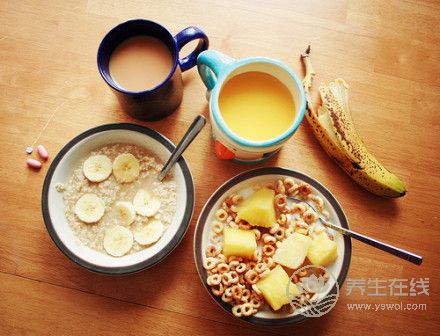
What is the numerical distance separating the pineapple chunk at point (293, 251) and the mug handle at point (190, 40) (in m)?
0.42

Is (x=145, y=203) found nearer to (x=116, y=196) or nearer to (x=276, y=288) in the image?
(x=116, y=196)

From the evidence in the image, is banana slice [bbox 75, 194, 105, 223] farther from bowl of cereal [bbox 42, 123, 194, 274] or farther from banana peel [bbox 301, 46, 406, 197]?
banana peel [bbox 301, 46, 406, 197]

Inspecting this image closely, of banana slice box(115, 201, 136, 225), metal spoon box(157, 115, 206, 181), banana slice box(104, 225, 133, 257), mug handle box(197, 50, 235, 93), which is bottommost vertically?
banana slice box(104, 225, 133, 257)

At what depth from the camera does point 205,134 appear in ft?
2.99

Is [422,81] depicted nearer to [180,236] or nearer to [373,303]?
[373,303]

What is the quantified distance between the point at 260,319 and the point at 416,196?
46 centimetres

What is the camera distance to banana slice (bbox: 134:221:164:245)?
2.75ft

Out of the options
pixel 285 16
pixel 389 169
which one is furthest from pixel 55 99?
pixel 389 169

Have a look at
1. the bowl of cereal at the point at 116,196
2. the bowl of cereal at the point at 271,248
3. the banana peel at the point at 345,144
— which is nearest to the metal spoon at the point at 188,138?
the bowl of cereal at the point at 116,196

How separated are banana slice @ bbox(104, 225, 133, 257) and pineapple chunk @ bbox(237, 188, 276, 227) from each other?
0.24 meters

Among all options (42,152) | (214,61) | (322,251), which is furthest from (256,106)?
(42,152)

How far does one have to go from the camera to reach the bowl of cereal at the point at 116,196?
82 centimetres

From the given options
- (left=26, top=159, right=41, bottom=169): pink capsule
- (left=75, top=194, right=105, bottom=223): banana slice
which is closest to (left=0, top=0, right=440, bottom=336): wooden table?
(left=26, top=159, right=41, bottom=169): pink capsule

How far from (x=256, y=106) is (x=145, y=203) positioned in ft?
1.04
